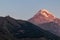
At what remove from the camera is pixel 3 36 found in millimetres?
79125

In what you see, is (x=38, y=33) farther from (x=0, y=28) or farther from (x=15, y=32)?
(x=0, y=28)

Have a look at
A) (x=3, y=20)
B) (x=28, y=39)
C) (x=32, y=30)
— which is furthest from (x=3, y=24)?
(x=32, y=30)

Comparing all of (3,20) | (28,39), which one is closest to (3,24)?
(3,20)

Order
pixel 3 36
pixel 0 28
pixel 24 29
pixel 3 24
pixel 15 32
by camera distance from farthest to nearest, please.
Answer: pixel 24 29
pixel 15 32
pixel 3 24
pixel 0 28
pixel 3 36

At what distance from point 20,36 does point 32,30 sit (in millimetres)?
12148

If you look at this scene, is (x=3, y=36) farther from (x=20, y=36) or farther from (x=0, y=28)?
(x=20, y=36)

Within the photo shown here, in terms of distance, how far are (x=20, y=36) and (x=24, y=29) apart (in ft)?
33.4

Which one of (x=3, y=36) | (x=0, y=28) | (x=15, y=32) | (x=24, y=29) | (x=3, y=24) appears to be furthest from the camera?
(x=24, y=29)

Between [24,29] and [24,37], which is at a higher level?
[24,29]

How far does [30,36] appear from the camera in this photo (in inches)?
3944

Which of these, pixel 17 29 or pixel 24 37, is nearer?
pixel 24 37

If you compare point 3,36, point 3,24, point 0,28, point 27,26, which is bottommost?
point 3,36

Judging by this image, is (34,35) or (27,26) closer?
(34,35)

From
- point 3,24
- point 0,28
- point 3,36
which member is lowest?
point 3,36
